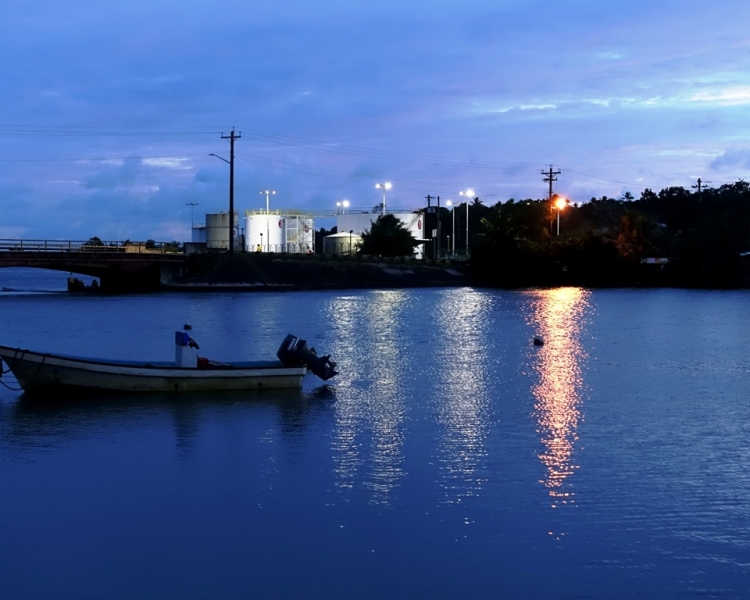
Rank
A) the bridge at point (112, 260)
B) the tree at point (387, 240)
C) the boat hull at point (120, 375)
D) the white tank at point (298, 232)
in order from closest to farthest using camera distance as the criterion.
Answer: the boat hull at point (120, 375)
the bridge at point (112, 260)
the tree at point (387, 240)
the white tank at point (298, 232)

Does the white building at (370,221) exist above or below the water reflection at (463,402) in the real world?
above

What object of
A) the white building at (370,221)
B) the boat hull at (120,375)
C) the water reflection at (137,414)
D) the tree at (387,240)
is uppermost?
the white building at (370,221)

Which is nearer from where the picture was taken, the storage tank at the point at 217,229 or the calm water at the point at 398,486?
the calm water at the point at 398,486

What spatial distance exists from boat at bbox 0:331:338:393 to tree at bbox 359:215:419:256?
9805 cm

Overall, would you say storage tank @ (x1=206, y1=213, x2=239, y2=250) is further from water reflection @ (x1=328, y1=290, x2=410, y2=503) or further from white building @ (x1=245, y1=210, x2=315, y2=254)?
water reflection @ (x1=328, y1=290, x2=410, y2=503)

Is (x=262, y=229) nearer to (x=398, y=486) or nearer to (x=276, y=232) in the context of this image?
(x=276, y=232)

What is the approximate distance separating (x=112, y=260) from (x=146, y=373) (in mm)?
68700

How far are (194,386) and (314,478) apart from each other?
355 inches

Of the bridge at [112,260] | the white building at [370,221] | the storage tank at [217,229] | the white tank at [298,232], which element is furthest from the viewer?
the white building at [370,221]

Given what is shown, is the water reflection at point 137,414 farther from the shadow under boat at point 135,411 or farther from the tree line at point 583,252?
the tree line at point 583,252

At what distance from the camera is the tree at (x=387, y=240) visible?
12450 centimetres

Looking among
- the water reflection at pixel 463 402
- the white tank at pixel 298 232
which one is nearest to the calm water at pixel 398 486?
the water reflection at pixel 463 402

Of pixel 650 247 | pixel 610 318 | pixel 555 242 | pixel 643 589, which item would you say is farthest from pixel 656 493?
pixel 650 247

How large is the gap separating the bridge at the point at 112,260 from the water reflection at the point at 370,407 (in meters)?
42.0
